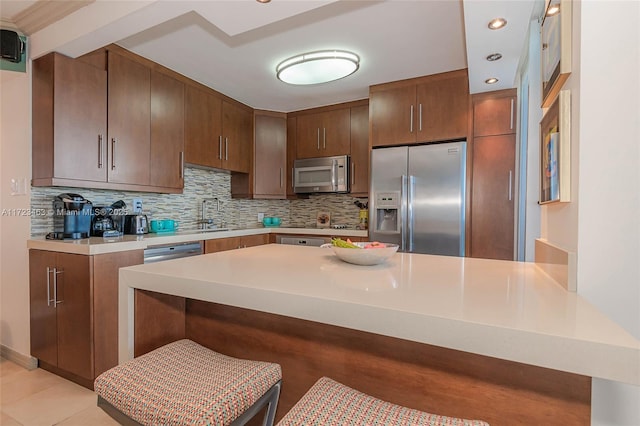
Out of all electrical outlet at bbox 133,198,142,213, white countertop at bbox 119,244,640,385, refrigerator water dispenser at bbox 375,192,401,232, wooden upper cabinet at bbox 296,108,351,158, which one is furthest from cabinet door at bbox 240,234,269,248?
white countertop at bbox 119,244,640,385

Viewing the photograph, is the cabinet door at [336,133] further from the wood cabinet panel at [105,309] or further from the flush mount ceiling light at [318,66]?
the wood cabinet panel at [105,309]

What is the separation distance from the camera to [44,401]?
186 cm

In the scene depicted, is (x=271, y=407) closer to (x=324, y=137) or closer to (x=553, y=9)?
(x=553, y=9)

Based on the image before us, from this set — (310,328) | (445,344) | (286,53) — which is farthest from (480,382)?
(286,53)

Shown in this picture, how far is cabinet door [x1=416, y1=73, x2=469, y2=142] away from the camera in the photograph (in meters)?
2.92

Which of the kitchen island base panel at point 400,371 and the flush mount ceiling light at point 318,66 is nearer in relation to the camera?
the kitchen island base panel at point 400,371

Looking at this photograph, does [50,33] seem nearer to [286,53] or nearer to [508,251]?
[286,53]

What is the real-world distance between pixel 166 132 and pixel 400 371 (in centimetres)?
279

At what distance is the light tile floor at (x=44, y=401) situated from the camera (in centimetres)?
171

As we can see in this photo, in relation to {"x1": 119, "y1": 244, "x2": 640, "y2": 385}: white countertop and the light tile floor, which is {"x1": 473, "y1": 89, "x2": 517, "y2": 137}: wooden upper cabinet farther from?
the light tile floor

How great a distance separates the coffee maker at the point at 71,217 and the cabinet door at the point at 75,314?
218 millimetres

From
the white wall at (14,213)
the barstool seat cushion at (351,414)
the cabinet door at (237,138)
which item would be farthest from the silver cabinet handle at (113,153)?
the barstool seat cushion at (351,414)

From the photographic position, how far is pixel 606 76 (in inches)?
34.3

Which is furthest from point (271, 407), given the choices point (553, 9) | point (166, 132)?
point (166, 132)
